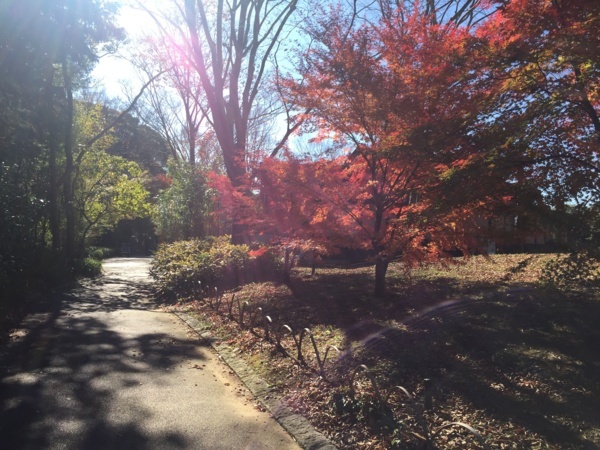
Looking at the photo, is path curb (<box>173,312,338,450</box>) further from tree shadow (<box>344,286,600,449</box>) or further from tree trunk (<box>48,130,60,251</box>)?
tree trunk (<box>48,130,60,251</box>)

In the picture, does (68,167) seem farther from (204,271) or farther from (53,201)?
(204,271)

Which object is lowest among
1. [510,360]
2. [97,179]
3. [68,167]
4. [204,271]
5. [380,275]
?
[510,360]

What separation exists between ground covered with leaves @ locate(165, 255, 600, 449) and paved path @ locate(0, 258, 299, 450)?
68 cm

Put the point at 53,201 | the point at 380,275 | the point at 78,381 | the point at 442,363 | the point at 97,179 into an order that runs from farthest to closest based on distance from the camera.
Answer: the point at 97,179 < the point at 53,201 < the point at 380,275 < the point at 78,381 < the point at 442,363

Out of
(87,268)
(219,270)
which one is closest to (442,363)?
(219,270)

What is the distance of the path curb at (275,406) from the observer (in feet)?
14.0

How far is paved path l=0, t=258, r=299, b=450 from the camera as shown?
4.32 metres

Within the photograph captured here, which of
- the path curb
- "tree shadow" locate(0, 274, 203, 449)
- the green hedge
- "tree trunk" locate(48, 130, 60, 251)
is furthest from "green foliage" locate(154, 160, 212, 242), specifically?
the path curb

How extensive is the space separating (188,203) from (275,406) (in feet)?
73.7

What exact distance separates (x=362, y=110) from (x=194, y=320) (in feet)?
19.6

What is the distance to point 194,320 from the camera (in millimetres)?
10398

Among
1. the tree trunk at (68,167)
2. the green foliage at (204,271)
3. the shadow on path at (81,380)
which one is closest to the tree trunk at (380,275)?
the shadow on path at (81,380)

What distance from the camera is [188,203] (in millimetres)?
26500

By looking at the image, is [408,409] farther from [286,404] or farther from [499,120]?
[499,120]
